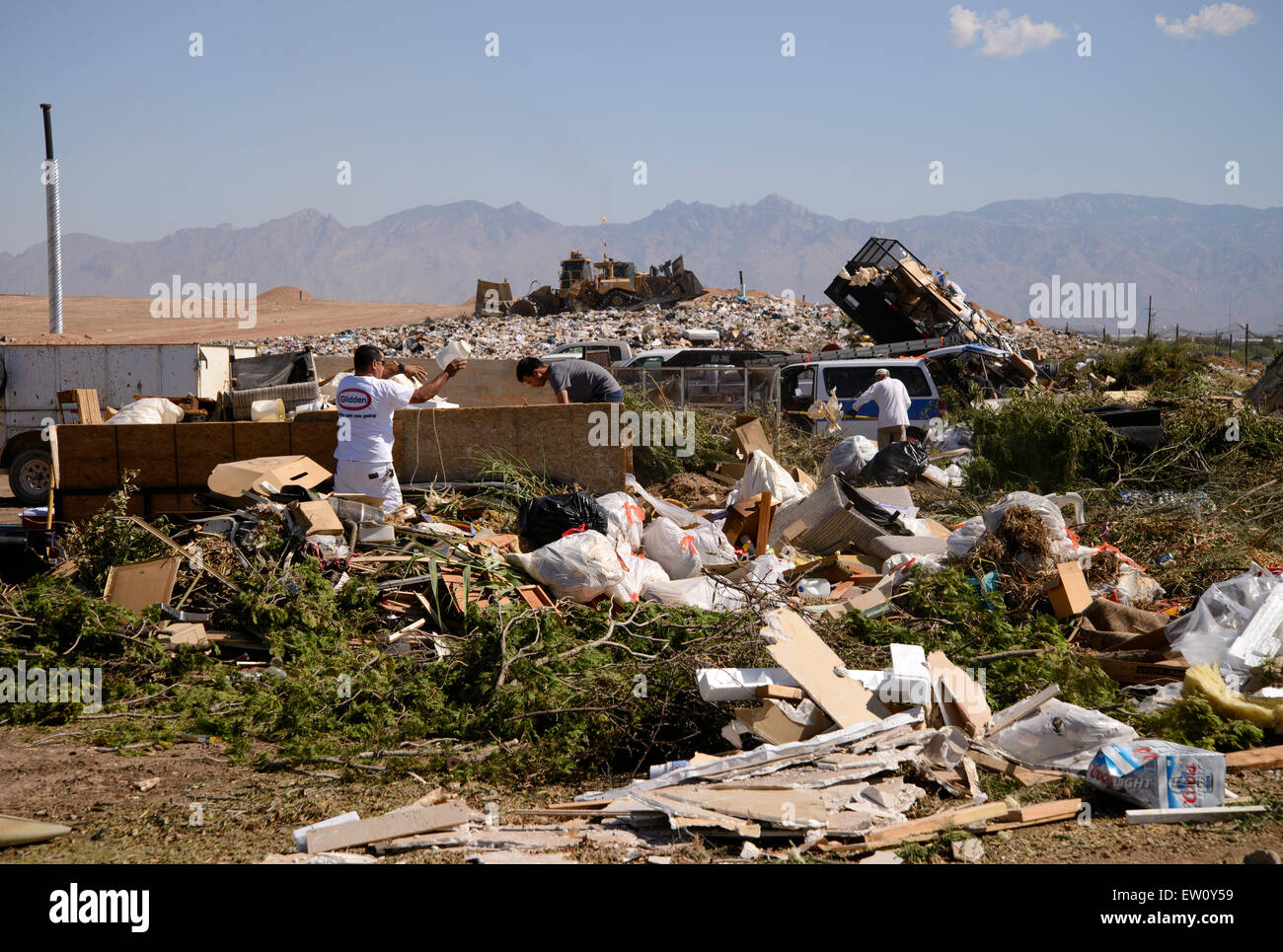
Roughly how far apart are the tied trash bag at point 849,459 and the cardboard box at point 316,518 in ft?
18.1

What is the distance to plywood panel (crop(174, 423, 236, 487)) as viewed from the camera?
7.29m

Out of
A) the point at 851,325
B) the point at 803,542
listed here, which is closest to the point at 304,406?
the point at 803,542

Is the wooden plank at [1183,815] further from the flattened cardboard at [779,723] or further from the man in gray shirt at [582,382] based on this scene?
the man in gray shirt at [582,382]

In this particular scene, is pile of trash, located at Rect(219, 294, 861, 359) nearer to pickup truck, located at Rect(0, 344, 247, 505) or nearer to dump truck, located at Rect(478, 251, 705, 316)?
dump truck, located at Rect(478, 251, 705, 316)

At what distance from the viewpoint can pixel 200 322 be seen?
215ft

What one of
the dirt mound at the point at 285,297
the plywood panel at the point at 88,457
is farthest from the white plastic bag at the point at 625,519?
the dirt mound at the point at 285,297

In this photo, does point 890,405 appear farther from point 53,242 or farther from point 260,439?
point 53,242

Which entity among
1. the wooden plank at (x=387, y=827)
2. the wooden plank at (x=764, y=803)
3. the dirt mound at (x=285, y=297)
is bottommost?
the wooden plank at (x=387, y=827)

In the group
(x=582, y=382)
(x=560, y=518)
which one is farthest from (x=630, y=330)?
(x=560, y=518)

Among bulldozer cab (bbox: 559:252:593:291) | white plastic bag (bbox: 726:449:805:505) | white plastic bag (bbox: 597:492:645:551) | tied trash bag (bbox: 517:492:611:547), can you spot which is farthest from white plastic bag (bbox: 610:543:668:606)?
bulldozer cab (bbox: 559:252:593:291)

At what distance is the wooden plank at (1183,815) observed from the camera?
358cm

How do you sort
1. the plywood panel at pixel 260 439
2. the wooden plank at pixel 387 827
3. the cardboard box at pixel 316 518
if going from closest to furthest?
the wooden plank at pixel 387 827
the cardboard box at pixel 316 518
the plywood panel at pixel 260 439

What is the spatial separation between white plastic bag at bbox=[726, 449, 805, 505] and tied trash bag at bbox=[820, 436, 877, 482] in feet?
5.09

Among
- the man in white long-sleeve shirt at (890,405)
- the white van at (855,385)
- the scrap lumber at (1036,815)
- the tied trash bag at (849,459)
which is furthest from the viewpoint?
the white van at (855,385)
